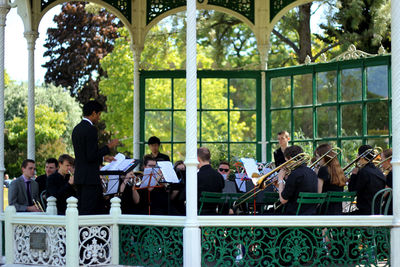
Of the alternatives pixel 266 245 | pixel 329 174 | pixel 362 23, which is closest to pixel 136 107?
pixel 329 174

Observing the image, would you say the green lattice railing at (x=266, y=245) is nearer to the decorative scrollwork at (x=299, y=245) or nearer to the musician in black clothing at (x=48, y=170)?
the decorative scrollwork at (x=299, y=245)

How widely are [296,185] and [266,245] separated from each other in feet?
2.38

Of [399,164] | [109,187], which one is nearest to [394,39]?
[399,164]

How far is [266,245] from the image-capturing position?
8086 mm

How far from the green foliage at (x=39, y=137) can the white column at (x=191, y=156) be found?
89.9ft

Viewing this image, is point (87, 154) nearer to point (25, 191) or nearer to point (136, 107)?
point (25, 191)

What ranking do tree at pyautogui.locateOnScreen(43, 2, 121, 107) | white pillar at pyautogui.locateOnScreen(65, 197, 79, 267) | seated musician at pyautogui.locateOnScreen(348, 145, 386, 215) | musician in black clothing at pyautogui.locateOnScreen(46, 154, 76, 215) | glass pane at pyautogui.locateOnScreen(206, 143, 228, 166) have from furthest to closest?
tree at pyautogui.locateOnScreen(43, 2, 121, 107)
glass pane at pyautogui.locateOnScreen(206, 143, 228, 166)
musician in black clothing at pyautogui.locateOnScreen(46, 154, 76, 215)
seated musician at pyautogui.locateOnScreen(348, 145, 386, 215)
white pillar at pyautogui.locateOnScreen(65, 197, 79, 267)

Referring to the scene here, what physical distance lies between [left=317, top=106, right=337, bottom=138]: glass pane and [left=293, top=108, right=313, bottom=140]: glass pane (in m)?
0.18

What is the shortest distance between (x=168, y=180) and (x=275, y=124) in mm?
4450

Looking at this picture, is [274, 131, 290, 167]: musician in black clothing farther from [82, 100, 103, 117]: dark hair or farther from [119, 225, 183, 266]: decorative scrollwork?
[82, 100, 103, 117]: dark hair

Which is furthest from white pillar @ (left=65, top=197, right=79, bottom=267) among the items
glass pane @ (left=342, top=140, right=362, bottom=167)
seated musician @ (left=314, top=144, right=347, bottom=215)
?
glass pane @ (left=342, top=140, right=362, bottom=167)

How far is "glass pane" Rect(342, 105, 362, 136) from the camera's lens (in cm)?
1198

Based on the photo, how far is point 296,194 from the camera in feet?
27.3

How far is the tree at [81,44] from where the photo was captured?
33844 mm
